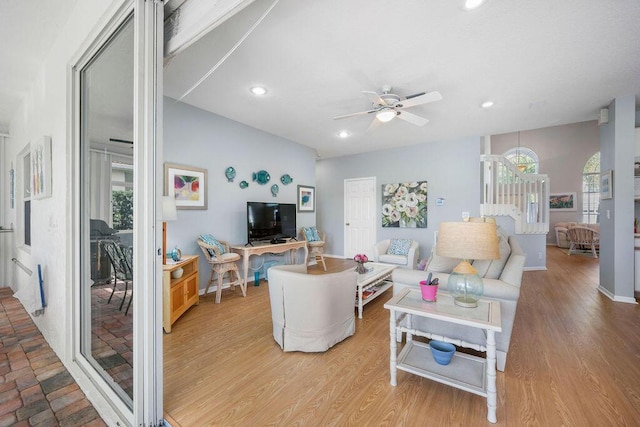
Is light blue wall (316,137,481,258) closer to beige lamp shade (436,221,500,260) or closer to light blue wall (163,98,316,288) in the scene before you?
light blue wall (163,98,316,288)

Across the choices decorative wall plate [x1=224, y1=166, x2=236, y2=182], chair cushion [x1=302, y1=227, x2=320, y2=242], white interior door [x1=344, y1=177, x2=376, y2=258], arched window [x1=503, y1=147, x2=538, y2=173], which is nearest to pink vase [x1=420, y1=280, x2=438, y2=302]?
decorative wall plate [x1=224, y1=166, x2=236, y2=182]

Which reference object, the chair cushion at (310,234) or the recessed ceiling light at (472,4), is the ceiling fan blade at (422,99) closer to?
the recessed ceiling light at (472,4)

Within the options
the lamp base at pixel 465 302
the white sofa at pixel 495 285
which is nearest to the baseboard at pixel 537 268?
the white sofa at pixel 495 285

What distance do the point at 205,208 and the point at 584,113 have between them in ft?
18.8

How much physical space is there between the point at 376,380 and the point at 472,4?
107 inches

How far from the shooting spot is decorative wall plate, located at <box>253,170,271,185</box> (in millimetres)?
4561

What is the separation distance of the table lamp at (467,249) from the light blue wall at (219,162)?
3.22 metres

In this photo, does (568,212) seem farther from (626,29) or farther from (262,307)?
(262,307)

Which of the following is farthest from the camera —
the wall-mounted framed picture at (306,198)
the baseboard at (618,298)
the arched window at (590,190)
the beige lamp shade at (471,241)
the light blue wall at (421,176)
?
the arched window at (590,190)

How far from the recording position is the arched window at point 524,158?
29.7 ft

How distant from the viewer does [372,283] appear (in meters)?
3.31

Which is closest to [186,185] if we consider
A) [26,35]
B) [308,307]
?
[26,35]

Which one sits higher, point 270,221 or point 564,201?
point 564,201

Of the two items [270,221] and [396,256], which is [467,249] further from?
[270,221]
